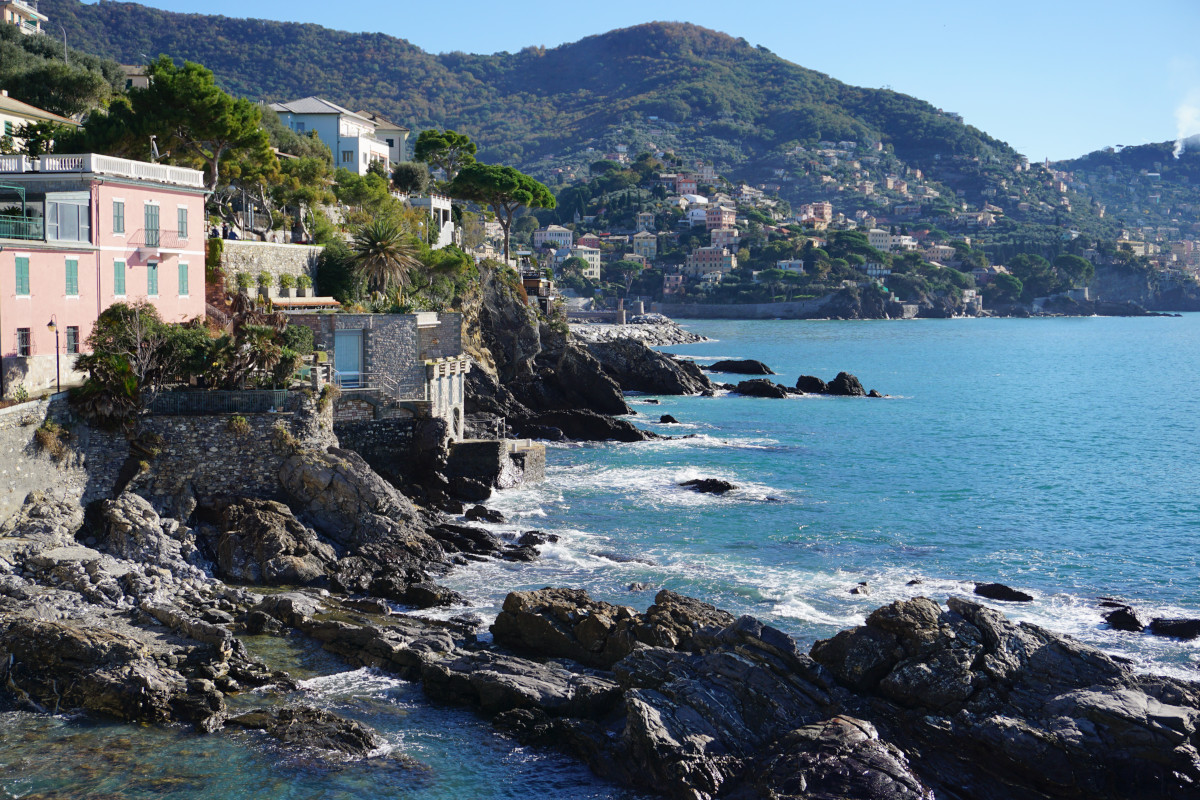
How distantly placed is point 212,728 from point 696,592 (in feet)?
39.8

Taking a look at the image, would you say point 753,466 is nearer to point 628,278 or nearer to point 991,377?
point 991,377

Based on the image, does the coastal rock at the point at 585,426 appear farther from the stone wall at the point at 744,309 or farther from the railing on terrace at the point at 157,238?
the stone wall at the point at 744,309

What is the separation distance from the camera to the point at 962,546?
31453 mm

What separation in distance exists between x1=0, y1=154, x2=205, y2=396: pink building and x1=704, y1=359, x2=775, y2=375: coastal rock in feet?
188

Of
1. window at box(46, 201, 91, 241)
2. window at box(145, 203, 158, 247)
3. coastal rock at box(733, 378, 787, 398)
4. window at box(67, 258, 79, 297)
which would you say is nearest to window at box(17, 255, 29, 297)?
window at box(67, 258, 79, 297)

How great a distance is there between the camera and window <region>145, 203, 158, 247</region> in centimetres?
2892

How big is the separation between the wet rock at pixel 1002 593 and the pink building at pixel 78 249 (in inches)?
929

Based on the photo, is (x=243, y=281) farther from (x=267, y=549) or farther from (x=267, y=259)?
(x=267, y=549)

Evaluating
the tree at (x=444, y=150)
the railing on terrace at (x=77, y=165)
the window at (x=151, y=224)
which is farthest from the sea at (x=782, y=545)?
the tree at (x=444, y=150)

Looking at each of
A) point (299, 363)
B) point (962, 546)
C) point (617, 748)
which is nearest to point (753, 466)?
point (962, 546)

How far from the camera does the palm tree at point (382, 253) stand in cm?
3800

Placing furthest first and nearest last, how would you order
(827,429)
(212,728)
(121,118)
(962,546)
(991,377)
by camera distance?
(991,377), (827,429), (121,118), (962,546), (212,728)

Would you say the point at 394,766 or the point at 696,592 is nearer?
the point at 394,766

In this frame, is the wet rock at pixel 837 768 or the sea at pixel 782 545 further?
the sea at pixel 782 545
